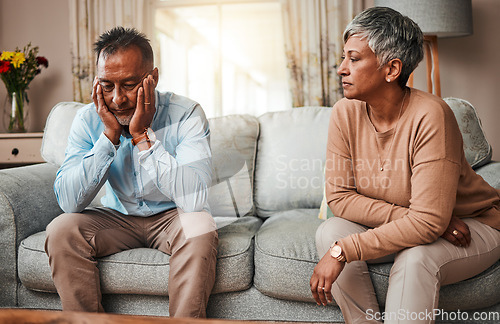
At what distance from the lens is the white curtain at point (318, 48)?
3381 mm

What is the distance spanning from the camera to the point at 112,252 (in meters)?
1.59

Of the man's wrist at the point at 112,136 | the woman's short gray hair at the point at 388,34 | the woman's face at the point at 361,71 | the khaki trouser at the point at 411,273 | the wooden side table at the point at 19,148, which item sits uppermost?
the woman's short gray hair at the point at 388,34

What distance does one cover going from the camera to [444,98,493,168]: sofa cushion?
197cm

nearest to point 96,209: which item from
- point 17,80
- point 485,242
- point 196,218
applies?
point 196,218

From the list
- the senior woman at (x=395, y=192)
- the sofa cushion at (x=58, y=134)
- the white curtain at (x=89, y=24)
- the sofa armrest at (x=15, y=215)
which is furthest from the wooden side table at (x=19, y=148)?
the senior woman at (x=395, y=192)

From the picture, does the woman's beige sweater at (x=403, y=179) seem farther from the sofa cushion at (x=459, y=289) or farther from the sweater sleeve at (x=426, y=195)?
the sofa cushion at (x=459, y=289)

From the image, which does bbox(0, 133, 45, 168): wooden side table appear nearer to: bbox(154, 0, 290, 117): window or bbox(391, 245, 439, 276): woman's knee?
bbox(154, 0, 290, 117): window

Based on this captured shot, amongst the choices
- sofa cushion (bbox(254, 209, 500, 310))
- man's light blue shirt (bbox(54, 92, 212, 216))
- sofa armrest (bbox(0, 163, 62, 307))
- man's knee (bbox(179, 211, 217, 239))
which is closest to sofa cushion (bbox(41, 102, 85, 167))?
sofa armrest (bbox(0, 163, 62, 307))

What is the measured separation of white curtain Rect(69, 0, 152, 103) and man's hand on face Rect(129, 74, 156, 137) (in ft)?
7.33

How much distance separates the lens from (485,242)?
4.48 ft

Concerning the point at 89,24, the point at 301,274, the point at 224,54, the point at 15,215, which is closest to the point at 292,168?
the point at 301,274

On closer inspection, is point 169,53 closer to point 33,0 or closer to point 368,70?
point 33,0

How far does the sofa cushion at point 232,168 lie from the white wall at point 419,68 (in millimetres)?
1731

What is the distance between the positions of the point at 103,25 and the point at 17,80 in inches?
30.7
